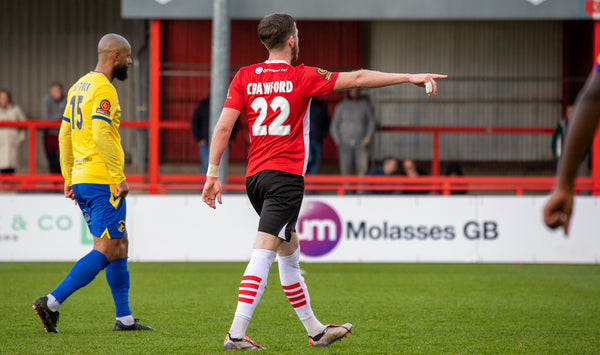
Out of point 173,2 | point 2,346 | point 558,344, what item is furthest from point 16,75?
point 558,344

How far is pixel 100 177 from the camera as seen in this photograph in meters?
5.55

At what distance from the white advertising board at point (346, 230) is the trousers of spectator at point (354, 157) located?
216 centimetres

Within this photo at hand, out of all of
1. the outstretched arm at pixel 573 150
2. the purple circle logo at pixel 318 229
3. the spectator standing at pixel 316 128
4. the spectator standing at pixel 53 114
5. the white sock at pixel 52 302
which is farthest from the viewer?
the spectator standing at pixel 53 114

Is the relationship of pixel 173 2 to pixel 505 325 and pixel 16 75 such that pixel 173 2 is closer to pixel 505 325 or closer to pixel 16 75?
pixel 16 75

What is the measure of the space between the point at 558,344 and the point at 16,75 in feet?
49.7

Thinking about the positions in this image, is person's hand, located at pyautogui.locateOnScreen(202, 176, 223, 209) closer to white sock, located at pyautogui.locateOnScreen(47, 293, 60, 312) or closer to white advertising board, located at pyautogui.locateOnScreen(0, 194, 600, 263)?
white sock, located at pyautogui.locateOnScreen(47, 293, 60, 312)

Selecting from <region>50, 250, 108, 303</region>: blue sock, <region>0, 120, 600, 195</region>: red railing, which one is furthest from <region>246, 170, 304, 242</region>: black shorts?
<region>0, 120, 600, 195</region>: red railing

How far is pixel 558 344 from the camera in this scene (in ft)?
17.2

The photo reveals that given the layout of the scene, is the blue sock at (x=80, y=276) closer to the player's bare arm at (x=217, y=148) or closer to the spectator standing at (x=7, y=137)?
the player's bare arm at (x=217, y=148)


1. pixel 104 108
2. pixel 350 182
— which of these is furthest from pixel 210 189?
pixel 350 182

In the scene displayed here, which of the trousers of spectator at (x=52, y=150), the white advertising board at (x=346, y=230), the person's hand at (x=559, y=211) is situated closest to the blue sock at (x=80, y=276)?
the person's hand at (x=559, y=211)

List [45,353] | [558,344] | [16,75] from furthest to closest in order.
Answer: [16,75] → [558,344] → [45,353]

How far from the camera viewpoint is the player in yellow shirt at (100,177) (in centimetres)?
545

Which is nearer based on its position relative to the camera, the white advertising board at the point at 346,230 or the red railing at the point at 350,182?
the white advertising board at the point at 346,230
